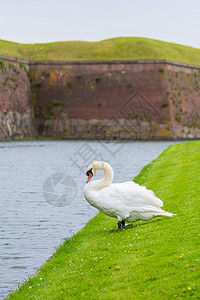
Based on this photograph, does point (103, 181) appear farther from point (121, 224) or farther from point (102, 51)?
point (102, 51)

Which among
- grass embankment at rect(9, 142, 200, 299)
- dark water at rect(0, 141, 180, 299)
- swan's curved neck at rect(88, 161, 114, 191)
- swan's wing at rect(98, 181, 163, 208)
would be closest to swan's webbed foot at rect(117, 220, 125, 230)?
grass embankment at rect(9, 142, 200, 299)

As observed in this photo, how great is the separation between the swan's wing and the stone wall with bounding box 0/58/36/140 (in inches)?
2205

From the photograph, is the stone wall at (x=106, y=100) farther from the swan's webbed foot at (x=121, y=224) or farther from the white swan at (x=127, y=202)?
the white swan at (x=127, y=202)

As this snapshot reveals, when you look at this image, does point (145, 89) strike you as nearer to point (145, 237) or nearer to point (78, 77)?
point (78, 77)

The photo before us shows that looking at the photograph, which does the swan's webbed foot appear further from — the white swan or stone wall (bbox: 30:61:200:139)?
stone wall (bbox: 30:61:200:139)

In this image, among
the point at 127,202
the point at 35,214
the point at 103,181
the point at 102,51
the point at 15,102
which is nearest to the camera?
the point at 127,202

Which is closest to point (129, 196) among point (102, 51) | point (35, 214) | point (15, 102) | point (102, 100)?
point (35, 214)

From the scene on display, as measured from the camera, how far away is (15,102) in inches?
2781

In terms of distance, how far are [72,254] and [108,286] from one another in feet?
8.68

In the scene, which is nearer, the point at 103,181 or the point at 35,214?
the point at 103,181

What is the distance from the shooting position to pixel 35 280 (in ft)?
26.2

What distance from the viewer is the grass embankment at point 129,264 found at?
6.47 metres

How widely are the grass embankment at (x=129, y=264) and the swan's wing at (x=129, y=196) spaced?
514 mm

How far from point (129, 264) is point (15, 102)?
64731 millimetres
